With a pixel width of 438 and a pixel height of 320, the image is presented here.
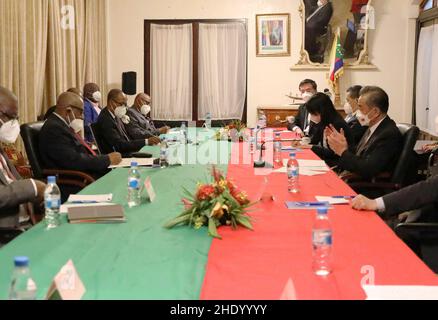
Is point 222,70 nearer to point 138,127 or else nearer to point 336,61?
point 336,61

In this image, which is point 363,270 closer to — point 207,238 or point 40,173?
point 207,238

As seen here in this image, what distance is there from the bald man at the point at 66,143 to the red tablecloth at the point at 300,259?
6.86ft

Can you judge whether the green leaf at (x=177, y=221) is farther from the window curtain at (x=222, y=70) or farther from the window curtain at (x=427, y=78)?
the window curtain at (x=222, y=70)

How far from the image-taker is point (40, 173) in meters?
4.53

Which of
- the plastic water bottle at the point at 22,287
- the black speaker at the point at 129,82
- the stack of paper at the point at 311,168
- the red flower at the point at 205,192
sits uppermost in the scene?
the black speaker at the point at 129,82

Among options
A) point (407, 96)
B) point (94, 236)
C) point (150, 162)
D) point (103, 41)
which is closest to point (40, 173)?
point (150, 162)

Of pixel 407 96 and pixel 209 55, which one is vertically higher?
pixel 209 55

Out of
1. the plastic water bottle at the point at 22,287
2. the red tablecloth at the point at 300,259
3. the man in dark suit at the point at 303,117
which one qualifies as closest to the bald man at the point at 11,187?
the red tablecloth at the point at 300,259

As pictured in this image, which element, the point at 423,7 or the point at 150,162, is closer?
the point at 150,162

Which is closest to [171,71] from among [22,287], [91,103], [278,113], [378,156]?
[278,113]

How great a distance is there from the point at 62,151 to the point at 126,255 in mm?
2548

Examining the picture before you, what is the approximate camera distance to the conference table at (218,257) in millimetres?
1848

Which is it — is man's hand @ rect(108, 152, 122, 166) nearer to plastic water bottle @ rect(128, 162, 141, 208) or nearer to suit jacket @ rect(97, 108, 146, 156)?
suit jacket @ rect(97, 108, 146, 156)

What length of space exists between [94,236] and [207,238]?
18.2 inches
